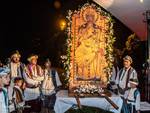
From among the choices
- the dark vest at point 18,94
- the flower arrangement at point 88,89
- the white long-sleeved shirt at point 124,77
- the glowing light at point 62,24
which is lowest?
the dark vest at point 18,94

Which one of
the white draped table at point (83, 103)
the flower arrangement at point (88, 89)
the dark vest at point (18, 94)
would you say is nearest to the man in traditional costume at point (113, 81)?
the flower arrangement at point (88, 89)

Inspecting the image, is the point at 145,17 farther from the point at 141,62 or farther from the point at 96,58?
the point at 96,58

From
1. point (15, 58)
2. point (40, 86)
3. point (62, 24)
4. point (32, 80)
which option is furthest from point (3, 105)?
point (62, 24)

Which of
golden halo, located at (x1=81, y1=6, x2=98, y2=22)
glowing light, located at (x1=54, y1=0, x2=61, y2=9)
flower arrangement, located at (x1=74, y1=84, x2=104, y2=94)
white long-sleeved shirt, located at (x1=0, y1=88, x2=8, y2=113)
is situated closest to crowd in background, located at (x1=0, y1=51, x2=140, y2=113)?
flower arrangement, located at (x1=74, y1=84, x2=104, y2=94)

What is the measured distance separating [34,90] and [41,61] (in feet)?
6.90

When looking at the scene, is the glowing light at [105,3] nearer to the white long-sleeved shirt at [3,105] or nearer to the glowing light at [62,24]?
the glowing light at [62,24]

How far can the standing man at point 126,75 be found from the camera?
1015cm

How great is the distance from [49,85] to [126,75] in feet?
5.80

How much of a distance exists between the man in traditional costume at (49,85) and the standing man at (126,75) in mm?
1428

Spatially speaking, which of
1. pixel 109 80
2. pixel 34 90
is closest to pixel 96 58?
pixel 109 80

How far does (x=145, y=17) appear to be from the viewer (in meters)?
12.4

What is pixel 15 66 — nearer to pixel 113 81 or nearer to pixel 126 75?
pixel 113 81

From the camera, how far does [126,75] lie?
10203 mm

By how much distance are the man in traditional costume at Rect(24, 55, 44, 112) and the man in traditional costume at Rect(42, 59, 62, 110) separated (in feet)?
0.44
